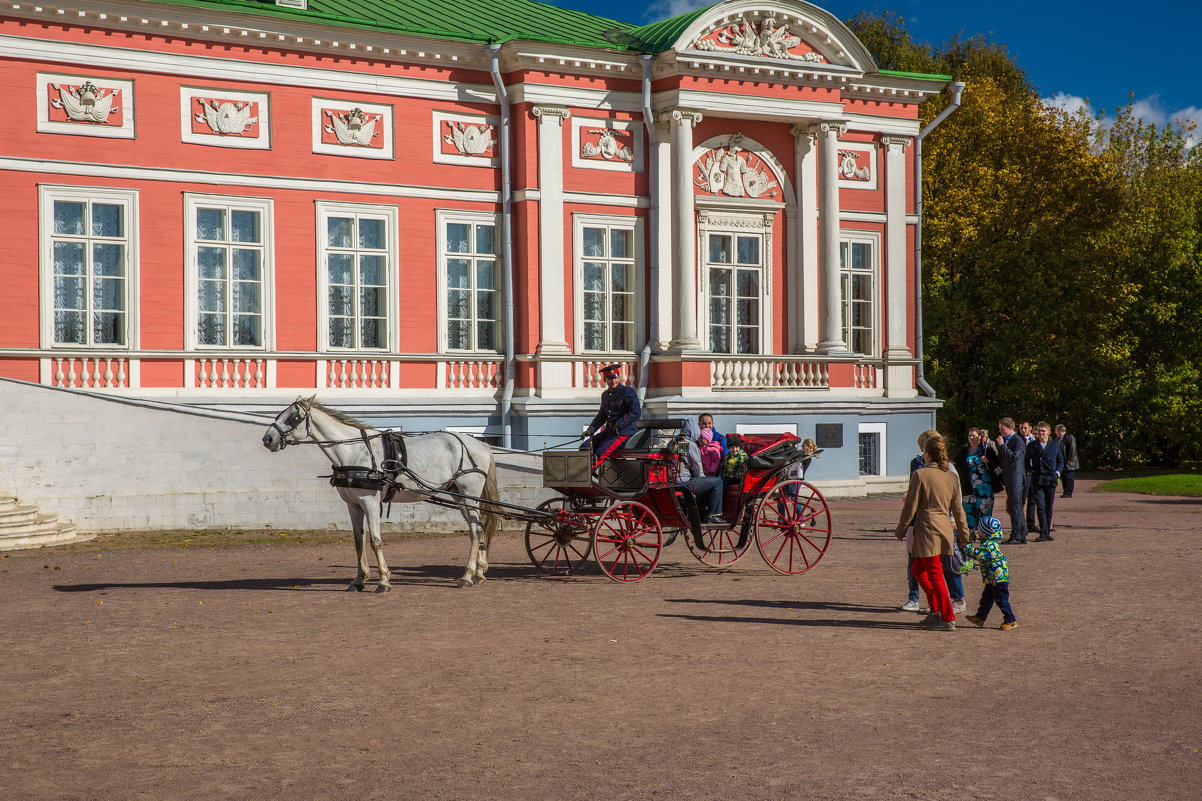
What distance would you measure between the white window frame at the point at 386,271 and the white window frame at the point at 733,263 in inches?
240

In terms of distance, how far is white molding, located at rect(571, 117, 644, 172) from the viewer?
25453 mm

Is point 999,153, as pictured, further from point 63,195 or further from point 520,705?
point 520,705

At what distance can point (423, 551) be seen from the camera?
1786 centimetres

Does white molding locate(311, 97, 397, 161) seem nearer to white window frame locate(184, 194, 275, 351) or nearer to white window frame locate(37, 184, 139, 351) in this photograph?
white window frame locate(184, 194, 275, 351)

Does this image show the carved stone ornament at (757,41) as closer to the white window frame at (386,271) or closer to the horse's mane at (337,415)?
the white window frame at (386,271)

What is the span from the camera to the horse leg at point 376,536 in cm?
1364

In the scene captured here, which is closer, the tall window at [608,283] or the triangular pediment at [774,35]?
the triangular pediment at [774,35]

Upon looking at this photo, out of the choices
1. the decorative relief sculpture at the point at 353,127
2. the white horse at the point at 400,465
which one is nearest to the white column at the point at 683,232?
the decorative relief sculpture at the point at 353,127

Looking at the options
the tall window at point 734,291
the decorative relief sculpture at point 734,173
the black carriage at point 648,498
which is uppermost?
the decorative relief sculpture at point 734,173

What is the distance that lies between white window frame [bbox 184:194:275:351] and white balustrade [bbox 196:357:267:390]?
0.75ft

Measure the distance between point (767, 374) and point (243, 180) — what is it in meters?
10.3

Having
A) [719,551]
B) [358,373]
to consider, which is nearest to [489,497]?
[719,551]

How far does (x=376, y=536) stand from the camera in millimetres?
13648

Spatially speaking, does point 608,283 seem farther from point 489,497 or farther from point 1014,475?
point 489,497
